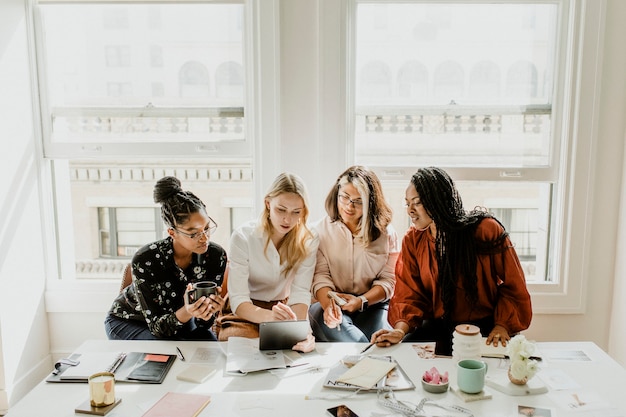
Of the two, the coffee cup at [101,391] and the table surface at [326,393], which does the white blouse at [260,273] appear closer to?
the table surface at [326,393]

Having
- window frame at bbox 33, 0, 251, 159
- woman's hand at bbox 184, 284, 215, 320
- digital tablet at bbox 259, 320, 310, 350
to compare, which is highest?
window frame at bbox 33, 0, 251, 159

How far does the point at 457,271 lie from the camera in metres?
2.34

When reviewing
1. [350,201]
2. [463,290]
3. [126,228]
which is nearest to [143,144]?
[126,228]

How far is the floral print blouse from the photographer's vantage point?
2240 millimetres

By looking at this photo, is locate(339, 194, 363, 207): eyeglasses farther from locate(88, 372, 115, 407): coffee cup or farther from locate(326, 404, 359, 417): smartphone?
locate(88, 372, 115, 407): coffee cup

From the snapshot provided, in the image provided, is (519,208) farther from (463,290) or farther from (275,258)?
(275,258)

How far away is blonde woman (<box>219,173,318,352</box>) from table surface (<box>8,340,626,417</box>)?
466mm

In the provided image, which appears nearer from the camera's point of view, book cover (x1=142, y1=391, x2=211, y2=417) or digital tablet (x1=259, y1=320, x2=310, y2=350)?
book cover (x1=142, y1=391, x2=211, y2=417)

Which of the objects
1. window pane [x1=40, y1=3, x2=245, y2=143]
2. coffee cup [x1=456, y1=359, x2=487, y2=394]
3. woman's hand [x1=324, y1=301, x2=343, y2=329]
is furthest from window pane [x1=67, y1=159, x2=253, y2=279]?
coffee cup [x1=456, y1=359, x2=487, y2=394]

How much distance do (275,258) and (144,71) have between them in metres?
1.39

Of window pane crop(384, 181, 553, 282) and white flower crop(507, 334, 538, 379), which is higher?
window pane crop(384, 181, 553, 282)

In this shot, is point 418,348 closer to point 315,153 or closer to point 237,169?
point 315,153

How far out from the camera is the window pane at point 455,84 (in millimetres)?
2992

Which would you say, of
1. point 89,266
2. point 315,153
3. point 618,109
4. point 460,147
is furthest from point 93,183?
point 618,109
